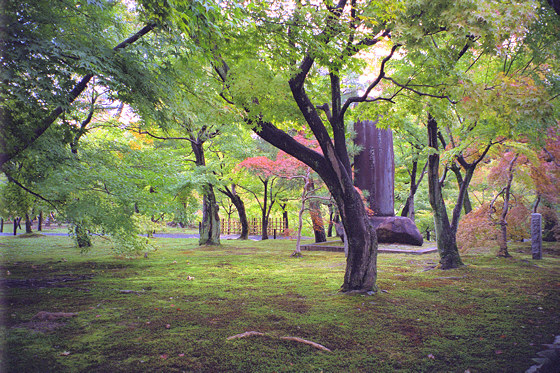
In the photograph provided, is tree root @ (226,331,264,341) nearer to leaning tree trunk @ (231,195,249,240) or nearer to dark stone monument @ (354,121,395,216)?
dark stone monument @ (354,121,395,216)

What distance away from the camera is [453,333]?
3.71 m

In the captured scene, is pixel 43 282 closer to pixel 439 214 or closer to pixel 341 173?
pixel 341 173

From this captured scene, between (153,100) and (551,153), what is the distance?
35.1 feet

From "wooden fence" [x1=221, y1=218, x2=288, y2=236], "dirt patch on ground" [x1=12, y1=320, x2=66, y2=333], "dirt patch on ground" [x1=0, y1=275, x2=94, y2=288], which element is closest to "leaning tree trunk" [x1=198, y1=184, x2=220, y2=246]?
"dirt patch on ground" [x1=0, y1=275, x2=94, y2=288]

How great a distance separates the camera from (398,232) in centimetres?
1266

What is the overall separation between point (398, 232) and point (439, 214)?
17.7 ft

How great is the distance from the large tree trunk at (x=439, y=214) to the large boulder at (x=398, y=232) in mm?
4798

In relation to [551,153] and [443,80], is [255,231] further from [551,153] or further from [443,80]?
[443,80]

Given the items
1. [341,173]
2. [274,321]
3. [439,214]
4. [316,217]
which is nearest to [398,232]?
[316,217]

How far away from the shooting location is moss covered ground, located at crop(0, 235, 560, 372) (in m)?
2.94

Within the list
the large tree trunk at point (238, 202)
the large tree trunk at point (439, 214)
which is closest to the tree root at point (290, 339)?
the large tree trunk at point (439, 214)

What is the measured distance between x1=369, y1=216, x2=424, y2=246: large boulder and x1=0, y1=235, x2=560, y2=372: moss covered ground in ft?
16.3

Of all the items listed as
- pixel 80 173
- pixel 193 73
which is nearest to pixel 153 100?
pixel 193 73

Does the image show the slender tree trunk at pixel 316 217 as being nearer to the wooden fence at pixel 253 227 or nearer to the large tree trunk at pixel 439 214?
the large tree trunk at pixel 439 214
